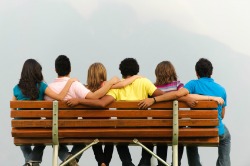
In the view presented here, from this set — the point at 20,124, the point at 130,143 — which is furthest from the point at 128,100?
the point at 20,124

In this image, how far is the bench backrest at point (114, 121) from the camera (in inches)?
386

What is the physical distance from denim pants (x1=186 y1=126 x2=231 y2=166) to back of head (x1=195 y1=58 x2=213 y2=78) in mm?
869

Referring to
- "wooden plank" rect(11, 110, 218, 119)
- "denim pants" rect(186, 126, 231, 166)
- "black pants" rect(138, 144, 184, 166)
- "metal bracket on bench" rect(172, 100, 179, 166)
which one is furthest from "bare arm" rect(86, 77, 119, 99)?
"denim pants" rect(186, 126, 231, 166)

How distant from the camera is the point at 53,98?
32.8 ft

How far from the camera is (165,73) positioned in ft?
33.7

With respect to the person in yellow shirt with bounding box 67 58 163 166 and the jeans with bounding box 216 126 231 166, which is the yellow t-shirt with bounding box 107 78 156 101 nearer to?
the person in yellow shirt with bounding box 67 58 163 166

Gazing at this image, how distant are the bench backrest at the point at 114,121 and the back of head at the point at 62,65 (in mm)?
593

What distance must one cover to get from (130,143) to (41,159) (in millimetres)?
1357

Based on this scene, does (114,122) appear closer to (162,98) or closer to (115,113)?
(115,113)

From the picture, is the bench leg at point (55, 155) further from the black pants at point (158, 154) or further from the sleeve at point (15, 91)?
the black pants at point (158, 154)

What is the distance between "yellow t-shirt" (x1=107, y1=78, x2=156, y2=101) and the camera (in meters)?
9.93

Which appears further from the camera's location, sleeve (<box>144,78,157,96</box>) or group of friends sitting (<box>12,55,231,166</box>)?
sleeve (<box>144,78,157,96</box>)

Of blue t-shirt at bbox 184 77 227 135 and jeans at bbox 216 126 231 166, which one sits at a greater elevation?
blue t-shirt at bbox 184 77 227 135

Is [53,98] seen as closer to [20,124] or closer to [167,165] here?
[20,124]
